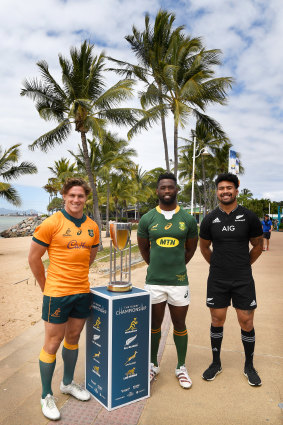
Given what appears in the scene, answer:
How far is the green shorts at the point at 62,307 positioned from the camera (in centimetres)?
242

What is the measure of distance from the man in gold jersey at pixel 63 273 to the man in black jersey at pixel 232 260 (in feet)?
4.01

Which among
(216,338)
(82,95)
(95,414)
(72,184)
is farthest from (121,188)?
(95,414)

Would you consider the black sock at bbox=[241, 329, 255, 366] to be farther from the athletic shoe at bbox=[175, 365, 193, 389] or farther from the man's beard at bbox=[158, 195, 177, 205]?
the man's beard at bbox=[158, 195, 177, 205]

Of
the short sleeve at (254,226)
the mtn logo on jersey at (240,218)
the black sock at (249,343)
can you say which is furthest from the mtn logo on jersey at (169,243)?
the black sock at (249,343)

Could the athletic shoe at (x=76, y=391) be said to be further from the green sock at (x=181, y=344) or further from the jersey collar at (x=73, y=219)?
the jersey collar at (x=73, y=219)

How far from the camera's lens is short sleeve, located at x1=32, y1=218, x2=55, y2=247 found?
2408mm

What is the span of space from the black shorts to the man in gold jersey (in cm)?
122

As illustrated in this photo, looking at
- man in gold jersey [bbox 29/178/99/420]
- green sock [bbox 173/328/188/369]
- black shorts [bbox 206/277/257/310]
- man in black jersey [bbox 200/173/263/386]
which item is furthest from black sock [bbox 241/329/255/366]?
man in gold jersey [bbox 29/178/99/420]

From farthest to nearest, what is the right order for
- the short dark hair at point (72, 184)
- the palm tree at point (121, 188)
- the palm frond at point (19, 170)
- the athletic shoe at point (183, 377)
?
1. the palm tree at point (121, 188)
2. the palm frond at point (19, 170)
3. the athletic shoe at point (183, 377)
4. the short dark hair at point (72, 184)

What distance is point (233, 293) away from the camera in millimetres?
3029

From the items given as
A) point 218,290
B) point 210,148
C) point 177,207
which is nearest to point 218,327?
point 218,290

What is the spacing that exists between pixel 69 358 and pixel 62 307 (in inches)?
23.2

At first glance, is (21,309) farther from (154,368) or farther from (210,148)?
(210,148)

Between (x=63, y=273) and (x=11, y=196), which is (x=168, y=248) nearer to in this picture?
(x=63, y=273)
